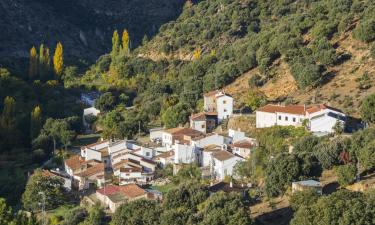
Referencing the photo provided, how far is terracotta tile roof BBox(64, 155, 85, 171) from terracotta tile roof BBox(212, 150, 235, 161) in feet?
28.4

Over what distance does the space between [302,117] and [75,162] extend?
14.1 metres

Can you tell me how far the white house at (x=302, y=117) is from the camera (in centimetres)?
3888

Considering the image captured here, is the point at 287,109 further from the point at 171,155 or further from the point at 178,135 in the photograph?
the point at 171,155

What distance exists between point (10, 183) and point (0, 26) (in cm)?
4836

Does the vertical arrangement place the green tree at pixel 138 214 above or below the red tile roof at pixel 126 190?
below

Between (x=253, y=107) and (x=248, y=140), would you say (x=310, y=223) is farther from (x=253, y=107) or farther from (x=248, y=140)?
(x=253, y=107)

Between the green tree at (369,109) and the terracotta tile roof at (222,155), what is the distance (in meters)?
7.72

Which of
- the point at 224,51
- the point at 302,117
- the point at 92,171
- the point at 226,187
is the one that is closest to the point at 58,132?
the point at 92,171

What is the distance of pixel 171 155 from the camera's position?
41719 mm

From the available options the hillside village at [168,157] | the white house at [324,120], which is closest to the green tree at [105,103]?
the hillside village at [168,157]

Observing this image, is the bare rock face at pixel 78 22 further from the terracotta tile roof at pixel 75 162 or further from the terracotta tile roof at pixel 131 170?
the terracotta tile roof at pixel 131 170

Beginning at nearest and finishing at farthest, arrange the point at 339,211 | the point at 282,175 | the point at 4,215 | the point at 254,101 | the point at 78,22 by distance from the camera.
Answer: the point at 339,211 → the point at 4,215 → the point at 282,175 → the point at 254,101 → the point at 78,22

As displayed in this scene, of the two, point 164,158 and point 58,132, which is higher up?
point 58,132

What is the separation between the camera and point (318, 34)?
178ft
